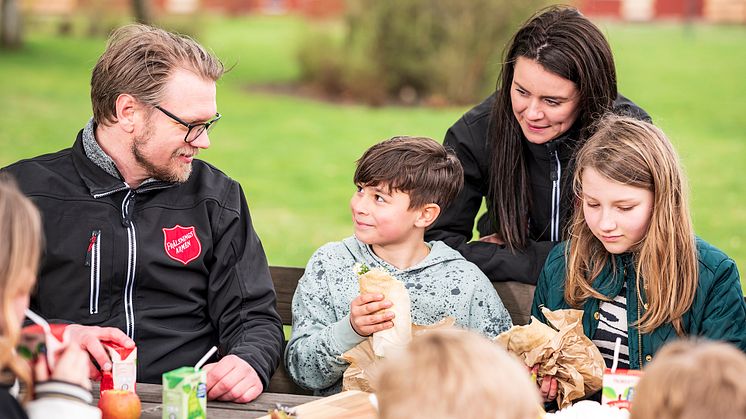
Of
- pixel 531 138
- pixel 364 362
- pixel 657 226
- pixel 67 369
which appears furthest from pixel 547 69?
pixel 67 369

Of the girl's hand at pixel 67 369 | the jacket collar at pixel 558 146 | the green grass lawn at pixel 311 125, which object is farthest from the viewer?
the green grass lawn at pixel 311 125

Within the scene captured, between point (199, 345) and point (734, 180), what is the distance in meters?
8.75

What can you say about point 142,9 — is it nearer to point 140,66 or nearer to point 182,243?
point 140,66

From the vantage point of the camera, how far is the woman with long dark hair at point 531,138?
4.02 m

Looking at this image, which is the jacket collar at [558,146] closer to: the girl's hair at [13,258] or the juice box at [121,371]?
the juice box at [121,371]

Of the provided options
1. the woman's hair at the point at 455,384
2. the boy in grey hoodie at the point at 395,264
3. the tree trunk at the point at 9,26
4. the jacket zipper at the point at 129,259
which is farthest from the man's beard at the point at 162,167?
the tree trunk at the point at 9,26

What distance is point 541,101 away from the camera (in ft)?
13.2

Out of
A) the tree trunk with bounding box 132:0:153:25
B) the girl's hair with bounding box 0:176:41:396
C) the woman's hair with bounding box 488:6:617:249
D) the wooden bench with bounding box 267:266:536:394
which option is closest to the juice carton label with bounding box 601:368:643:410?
the wooden bench with bounding box 267:266:536:394

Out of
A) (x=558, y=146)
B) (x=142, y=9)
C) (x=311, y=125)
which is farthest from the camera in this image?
A: (x=142, y=9)

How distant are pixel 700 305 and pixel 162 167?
1879mm

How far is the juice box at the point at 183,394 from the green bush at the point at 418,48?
10755 millimetres

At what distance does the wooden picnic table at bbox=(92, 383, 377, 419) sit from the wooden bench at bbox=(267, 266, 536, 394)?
718 mm

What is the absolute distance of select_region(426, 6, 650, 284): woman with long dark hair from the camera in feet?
13.2

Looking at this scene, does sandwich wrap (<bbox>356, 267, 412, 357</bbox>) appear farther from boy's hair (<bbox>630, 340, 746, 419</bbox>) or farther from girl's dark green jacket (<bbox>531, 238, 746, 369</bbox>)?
boy's hair (<bbox>630, 340, 746, 419</bbox>)
